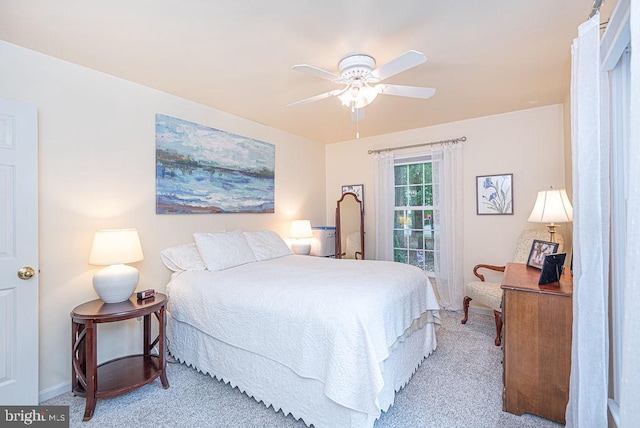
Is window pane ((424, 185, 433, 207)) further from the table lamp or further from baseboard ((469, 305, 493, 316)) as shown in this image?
the table lamp

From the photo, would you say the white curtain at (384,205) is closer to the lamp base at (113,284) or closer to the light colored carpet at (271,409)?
the light colored carpet at (271,409)

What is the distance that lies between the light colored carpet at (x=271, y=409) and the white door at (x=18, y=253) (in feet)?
1.15

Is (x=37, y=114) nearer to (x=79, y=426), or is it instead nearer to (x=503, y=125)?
(x=79, y=426)

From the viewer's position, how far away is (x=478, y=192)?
3.83 metres

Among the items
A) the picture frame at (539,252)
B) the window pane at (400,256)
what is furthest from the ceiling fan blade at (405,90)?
the window pane at (400,256)

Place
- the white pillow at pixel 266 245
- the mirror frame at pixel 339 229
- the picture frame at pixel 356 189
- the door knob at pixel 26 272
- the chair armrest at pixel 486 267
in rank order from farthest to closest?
the picture frame at pixel 356 189
the mirror frame at pixel 339 229
the chair armrest at pixel 486 267
the white pillow at pixel 266 245
the door knob at pixel 26 272

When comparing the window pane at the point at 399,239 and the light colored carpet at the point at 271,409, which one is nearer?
the light colored carpet at the point at 271,409

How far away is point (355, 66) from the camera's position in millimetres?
2213

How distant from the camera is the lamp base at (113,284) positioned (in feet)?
7.16

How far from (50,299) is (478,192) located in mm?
4302

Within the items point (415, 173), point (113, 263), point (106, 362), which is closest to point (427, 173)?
point (415, 173)

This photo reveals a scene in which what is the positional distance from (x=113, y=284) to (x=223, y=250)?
0.89 meters

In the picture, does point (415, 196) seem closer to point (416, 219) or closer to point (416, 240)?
point (416, 219)

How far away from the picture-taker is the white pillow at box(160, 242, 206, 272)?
2.72 m
